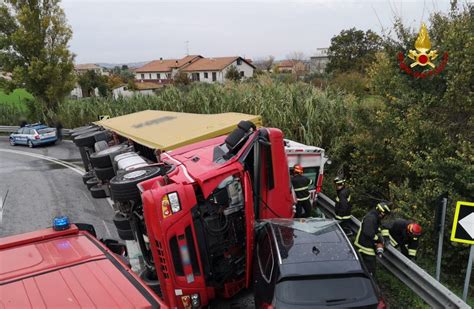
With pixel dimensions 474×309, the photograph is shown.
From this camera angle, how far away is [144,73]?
8306 centimetres

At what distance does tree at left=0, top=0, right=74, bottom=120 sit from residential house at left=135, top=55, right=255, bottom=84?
109 ft

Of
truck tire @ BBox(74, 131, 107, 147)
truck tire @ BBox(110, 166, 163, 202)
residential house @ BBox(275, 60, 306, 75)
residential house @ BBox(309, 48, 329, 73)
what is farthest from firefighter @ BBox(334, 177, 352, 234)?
residential house @ BBox(309, 48, 329, 73)

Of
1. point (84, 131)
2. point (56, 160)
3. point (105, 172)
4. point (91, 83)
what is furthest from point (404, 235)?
point (91, 83)

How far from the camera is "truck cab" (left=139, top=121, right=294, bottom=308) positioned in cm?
486

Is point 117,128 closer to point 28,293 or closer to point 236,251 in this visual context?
point 236,251

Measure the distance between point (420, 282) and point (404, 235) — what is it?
4.83 feet

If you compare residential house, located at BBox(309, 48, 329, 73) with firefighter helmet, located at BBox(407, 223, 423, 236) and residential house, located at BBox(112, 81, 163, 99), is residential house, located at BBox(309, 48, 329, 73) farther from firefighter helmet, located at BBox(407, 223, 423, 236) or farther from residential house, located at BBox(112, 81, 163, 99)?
firefighter helmet, located at BBox(407, 223, 423, 236)

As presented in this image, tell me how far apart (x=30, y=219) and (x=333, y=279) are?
315 inches

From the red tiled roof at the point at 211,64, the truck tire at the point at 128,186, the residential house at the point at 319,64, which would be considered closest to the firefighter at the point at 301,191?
the truck tire at the point at 128,186

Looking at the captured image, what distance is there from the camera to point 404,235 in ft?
21.0

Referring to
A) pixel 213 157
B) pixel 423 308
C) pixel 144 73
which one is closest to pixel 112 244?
pixel 213 157

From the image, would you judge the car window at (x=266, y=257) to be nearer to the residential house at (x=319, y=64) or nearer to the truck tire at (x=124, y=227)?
the truck tire at (x=124, y=227)

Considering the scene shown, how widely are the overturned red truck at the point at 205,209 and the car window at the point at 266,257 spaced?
194mm

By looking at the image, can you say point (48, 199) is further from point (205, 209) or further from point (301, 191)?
point (205, 209)
